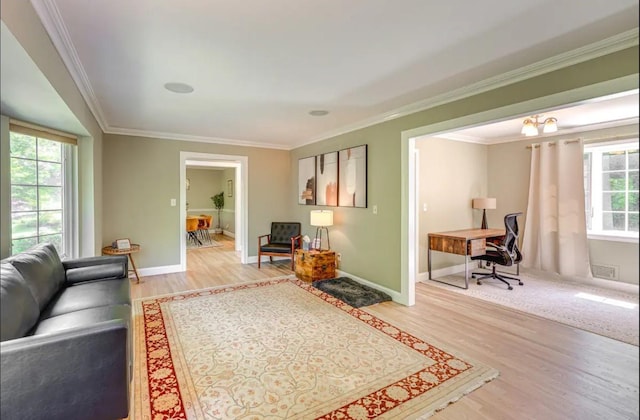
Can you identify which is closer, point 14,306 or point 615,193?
point 615,193

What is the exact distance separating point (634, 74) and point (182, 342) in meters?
3.08

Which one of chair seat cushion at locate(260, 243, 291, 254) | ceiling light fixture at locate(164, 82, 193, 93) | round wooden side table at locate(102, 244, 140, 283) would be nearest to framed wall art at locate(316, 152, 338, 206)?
chair seat cushion at locate(260, 243, 291, 254)

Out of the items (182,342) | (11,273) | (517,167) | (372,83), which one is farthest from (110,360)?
(517,167)

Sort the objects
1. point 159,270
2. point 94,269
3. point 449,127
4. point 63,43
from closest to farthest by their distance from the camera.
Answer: point 63,43, point 94,269, point 449,127, point 159,270

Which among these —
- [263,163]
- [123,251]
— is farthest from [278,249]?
[123,251]

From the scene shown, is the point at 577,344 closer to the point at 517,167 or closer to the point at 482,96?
the point at 482,96

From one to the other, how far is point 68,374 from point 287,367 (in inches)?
52.0

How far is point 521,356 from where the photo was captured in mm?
2463

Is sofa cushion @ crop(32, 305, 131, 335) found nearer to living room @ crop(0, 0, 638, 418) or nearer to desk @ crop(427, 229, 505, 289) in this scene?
living room @ crop(0, 0, 638, 418)

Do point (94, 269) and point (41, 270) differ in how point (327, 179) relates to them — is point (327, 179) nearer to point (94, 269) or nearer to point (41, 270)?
point (94, 269)

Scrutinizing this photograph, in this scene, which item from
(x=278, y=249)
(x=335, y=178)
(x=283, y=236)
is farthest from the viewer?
(x=283, y=236)

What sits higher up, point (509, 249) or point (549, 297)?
point (509, 249)

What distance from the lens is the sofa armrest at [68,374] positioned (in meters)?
1.38

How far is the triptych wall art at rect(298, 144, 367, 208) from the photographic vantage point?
4316 mm
